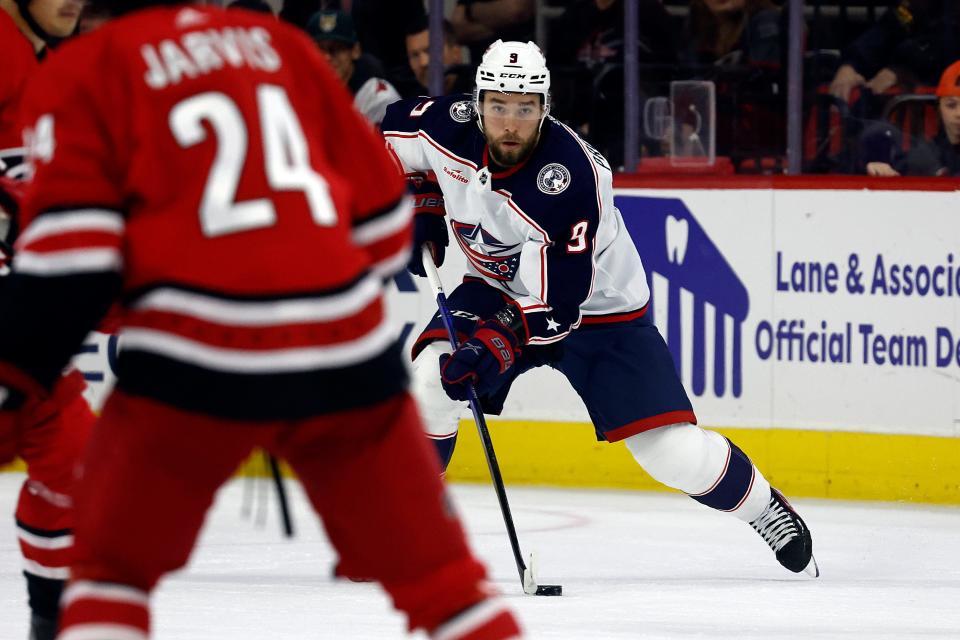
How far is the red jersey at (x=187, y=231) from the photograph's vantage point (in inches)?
66.8

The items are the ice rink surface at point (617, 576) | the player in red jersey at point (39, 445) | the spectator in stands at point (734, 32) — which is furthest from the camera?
the spectator in stands at point (734, 32)

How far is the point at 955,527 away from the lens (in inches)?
194

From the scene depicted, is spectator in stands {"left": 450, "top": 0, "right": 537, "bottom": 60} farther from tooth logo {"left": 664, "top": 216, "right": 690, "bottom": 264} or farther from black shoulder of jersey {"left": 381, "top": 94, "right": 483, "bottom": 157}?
black shoulder of jersey {"left": 381, "top": 94, "right": 483, "bottom": 157}

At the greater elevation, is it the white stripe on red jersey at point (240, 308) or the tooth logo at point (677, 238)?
the white stripe on red jersey at point (240, 308)

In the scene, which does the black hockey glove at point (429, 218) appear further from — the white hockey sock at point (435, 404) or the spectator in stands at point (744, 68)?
the spectator in stands at point (744, 68)

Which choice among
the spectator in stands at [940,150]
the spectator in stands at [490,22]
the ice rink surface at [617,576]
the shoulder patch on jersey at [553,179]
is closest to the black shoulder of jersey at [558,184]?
the shoulder patch on jersey at [553,179]

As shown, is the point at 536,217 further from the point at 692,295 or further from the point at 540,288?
the point at 692,295

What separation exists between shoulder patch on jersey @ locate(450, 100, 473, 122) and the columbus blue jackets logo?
22 centimetres

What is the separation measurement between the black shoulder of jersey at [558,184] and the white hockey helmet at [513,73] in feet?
0.32

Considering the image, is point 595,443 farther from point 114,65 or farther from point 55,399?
point 114,65

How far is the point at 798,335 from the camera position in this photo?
17.5 ft

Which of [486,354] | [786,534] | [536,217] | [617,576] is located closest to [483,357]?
[486,354]

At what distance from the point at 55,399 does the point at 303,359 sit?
1.08 metres

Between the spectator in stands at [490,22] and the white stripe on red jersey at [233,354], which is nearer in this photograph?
the white stripe on red jersey at [233,354]
